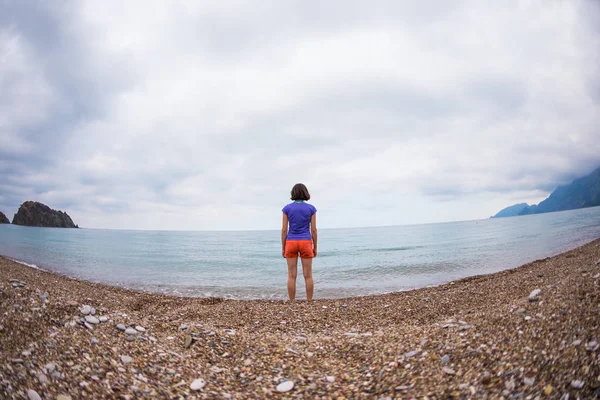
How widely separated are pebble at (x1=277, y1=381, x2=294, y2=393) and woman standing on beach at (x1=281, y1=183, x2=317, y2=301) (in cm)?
475

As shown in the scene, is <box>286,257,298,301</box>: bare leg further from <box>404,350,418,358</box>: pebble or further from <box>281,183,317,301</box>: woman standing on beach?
<box>404,350,418,358</box>: pebble

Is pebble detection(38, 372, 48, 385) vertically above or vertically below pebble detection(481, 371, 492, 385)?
above

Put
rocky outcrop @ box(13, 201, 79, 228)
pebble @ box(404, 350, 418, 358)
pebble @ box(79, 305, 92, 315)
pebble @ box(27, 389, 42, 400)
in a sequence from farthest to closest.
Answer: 1. rocky outcrop @ box(13, 201, 79, 228)
2. pebble @ box(79, 305, 92, 315)
3. pebble @ box(404, 350, 418, 358)
4. pebble @ box(27, 389, 42, 400)

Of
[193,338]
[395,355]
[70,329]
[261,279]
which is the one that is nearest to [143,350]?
[193,338]

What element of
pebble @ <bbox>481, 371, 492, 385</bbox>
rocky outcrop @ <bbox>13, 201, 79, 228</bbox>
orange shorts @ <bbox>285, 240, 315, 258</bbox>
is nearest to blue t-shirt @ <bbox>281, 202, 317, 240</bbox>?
orange shorts @ <bbox>285, 240, 315, 258</bbox>

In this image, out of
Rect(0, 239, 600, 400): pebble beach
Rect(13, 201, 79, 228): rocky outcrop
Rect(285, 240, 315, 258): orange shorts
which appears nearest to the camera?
Rect(0, 239, 600, 400): pebble beach

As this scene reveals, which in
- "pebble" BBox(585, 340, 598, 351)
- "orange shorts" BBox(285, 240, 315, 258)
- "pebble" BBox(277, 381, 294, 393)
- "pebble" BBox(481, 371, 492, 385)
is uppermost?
"orange shorts" BBox(285, 240, 315, 258)

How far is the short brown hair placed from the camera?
337 inches

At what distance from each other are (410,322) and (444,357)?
2.99 metres

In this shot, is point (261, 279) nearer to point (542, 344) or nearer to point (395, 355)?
point (395, 355)

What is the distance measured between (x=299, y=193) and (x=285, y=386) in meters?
5.59

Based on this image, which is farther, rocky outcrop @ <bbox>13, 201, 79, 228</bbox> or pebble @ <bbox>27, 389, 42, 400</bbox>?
Answer: rocky outcrop @ <bbox>13, 201, 79, 228</bbox>

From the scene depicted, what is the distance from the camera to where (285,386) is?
352 centimetres

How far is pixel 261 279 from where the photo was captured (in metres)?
18.1
